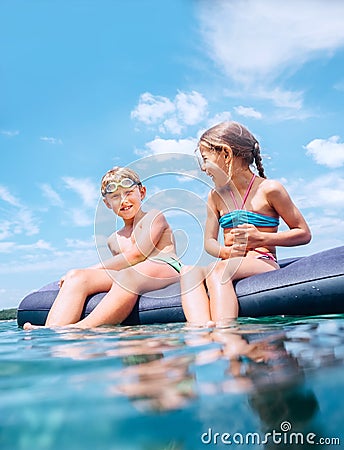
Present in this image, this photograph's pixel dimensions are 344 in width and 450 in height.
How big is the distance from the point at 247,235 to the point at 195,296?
671mm

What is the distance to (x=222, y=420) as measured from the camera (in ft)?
3.60

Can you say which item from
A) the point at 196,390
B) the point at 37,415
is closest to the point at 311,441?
the point at 196,390

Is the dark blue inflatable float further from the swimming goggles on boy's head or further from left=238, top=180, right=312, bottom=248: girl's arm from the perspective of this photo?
the swimming goggles on boy's head

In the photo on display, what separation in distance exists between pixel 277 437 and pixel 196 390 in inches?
9.7

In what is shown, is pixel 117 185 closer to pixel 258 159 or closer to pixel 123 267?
pixel 123 267

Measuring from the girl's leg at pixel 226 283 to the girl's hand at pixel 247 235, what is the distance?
12cm

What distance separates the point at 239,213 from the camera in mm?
3879

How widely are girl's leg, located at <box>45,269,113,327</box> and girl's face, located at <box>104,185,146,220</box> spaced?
2.42ft

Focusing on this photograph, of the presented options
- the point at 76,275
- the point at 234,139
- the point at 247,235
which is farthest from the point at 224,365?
the point at 76,275

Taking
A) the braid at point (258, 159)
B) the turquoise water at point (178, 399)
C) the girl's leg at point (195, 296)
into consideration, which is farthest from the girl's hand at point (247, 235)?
the turquoise water at point (178, 399)

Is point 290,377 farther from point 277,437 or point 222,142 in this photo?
point 222,142

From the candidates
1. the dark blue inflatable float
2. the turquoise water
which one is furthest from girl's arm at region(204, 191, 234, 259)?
the turquoise water

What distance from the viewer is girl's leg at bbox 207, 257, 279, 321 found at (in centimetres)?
318

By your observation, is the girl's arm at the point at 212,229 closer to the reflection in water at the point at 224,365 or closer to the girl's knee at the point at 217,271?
the girl's knee at the point at 217,271
